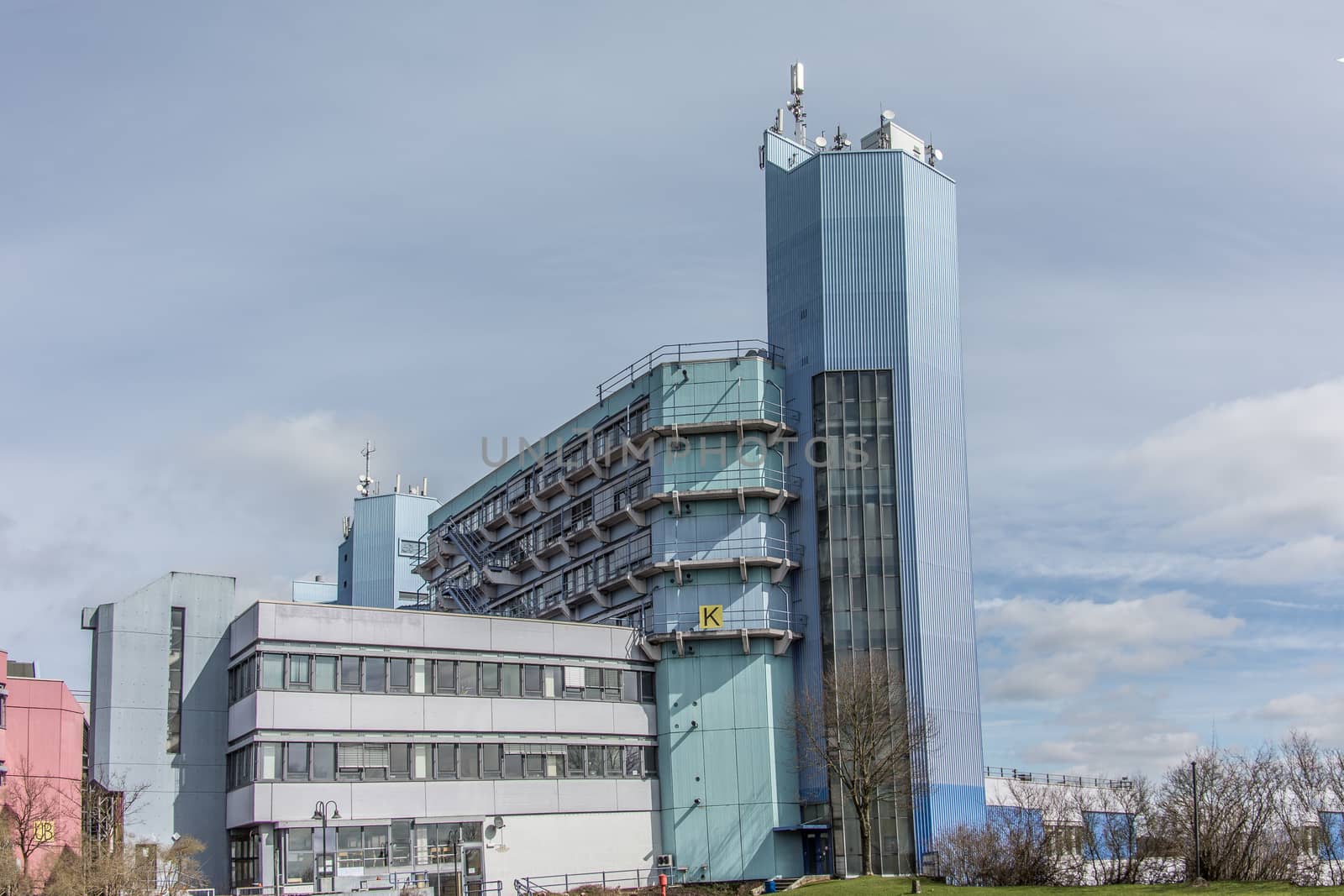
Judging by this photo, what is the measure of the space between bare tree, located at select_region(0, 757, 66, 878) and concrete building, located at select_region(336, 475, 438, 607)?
5453 cm

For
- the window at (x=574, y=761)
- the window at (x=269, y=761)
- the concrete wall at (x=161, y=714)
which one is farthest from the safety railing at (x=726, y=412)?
the window at (x=269, y=761)

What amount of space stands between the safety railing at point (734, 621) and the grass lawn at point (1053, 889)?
13.3 m

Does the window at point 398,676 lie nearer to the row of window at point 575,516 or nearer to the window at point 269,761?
the window at point 269,761

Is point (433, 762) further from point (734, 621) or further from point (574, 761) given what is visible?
point (734, 621)

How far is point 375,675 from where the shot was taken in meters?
66.9

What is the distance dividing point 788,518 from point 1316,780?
2776 cm

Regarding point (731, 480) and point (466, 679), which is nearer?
point (466, 679)

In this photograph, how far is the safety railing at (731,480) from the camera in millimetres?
75125

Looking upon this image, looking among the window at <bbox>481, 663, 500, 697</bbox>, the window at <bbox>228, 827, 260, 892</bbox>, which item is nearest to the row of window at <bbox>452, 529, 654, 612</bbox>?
the window at <bbox>481, 663, 500, 697</bbox>

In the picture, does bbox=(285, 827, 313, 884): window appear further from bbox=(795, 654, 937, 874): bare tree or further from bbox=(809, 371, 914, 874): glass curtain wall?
bbox=(809, 371, 914, 874): glass curtain wall

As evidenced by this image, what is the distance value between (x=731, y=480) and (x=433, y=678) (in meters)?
18.4

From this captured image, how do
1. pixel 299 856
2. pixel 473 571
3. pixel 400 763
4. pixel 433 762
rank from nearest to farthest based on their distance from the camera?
pixel 299 856
pixel 400 763
pixel 433 762
pixel 473 571

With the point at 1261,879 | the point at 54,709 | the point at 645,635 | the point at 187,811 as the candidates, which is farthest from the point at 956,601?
the point at 54,709

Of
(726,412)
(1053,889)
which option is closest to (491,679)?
(726,412)
